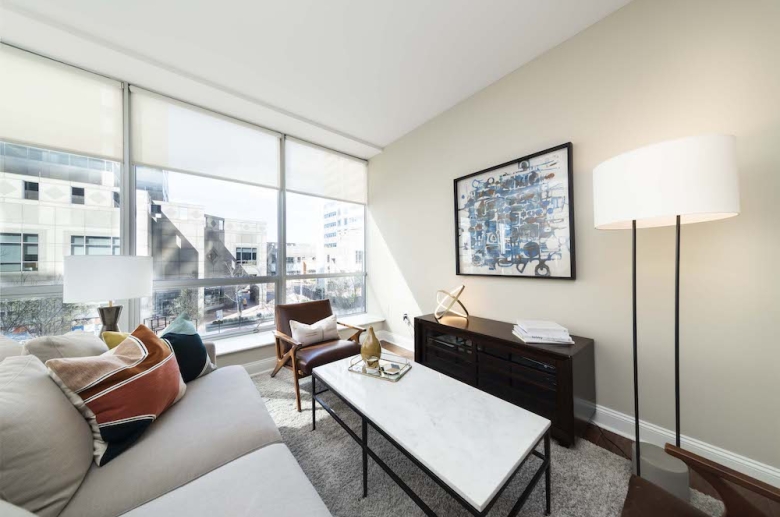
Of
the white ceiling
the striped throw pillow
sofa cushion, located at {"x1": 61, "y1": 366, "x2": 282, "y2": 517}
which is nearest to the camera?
sofa cushion, located at {"x1": 61, "y1": 366, "x2": 282, "y2": 517}

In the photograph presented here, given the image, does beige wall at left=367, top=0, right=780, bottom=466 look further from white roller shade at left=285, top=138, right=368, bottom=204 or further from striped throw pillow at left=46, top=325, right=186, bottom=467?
striped throw pillow at left=46, top=325, right=186, bottom=467

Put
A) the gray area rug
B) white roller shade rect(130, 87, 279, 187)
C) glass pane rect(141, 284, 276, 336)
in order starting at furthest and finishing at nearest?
1. glass pane rect(141, 284, 276, 336)
2. white roller shade rect(130, 87, 279, 187)
3. the gray area rug

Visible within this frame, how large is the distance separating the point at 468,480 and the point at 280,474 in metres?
0.71

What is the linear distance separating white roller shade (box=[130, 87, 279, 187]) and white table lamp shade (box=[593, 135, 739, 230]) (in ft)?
11.1

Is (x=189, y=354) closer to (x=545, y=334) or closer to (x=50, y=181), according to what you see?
(x=50, y=181)

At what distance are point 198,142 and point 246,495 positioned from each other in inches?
Result: 125

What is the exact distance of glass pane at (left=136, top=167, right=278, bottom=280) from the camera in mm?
2609

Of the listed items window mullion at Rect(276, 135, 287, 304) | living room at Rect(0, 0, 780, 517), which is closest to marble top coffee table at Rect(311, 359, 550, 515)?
living room at Rect(0, 0, 780, 517)

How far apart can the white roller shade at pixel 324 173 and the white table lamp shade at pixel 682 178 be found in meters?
3.28

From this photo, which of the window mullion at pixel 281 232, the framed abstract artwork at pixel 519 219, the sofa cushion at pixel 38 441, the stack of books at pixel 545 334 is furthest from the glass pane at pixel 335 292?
the stack of books at pixel 545 334

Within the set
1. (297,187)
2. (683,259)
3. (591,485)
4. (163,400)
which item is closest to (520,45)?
(683,259)

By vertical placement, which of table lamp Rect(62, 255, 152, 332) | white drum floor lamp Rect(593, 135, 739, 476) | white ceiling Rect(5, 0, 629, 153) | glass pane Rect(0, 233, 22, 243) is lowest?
table lamp Rect(62, 255, 152, 332)

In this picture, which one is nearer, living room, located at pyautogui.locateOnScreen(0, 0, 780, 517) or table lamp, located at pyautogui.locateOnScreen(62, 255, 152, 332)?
living room, located at pyautogui.locateOnScreen(0, 0, 780, 517)

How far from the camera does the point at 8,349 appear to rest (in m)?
1.13
